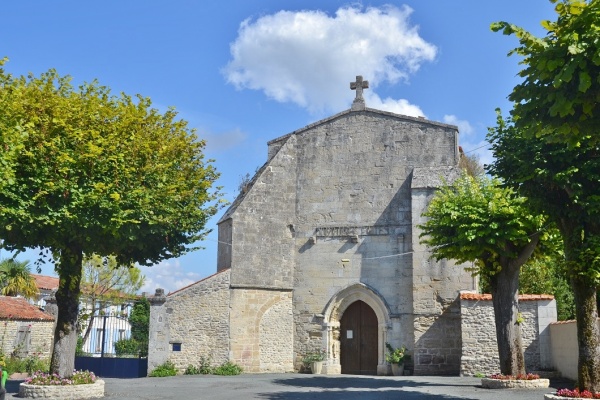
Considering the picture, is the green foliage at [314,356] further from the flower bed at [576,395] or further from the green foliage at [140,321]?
the flower bed at [576,395]

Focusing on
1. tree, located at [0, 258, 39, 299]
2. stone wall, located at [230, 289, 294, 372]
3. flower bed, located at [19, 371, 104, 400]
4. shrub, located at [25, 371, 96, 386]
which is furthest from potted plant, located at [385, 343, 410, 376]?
tree, located at [0, 258, 39, 299]

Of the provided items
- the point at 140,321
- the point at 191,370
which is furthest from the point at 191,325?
the point at 140,321

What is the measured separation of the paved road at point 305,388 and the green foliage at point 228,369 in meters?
0.51

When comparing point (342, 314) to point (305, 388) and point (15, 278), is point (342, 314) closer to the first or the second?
point (305, 388)

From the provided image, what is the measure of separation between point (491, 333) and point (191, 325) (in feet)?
30.9

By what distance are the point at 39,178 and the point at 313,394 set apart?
7.52m

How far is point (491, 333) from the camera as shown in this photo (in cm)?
1859

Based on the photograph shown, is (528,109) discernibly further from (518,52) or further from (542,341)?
(542,341)

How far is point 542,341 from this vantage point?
18.2 m

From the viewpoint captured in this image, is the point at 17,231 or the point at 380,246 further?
the point at 380,246

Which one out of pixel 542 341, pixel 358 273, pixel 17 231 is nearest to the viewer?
pixel 17 231

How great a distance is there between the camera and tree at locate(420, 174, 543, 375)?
1420cm

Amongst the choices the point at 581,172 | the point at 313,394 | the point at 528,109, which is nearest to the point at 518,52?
the point at 528,109

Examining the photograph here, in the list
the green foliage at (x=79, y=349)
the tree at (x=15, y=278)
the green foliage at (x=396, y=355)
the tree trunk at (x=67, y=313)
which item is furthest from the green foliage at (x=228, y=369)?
the tree at (x=15, y=278)
